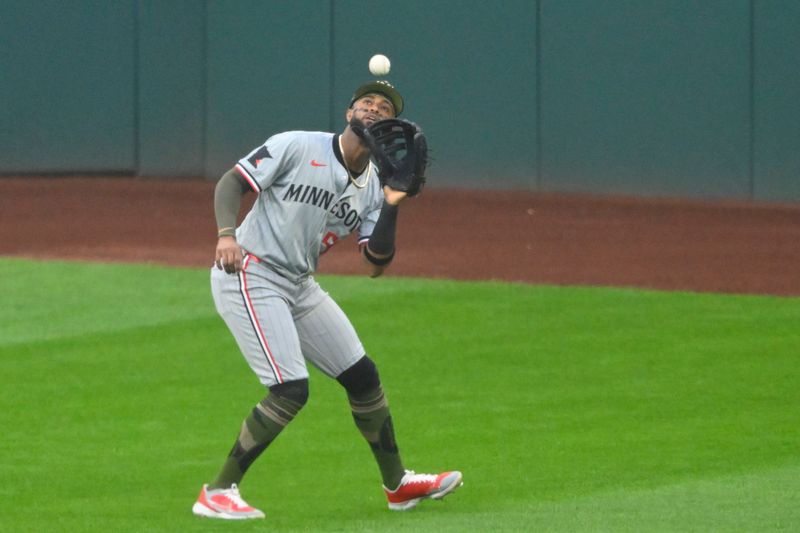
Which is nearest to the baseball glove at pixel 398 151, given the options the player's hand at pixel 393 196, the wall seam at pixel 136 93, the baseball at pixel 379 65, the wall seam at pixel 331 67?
the player's hand at pixel 393 196

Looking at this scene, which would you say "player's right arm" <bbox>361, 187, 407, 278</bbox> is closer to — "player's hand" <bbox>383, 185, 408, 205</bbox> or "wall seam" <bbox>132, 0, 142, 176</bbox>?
"player's hand" <bbox>383, 185, 408, 205</bbox>

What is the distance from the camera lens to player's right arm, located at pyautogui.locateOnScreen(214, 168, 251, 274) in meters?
6.31

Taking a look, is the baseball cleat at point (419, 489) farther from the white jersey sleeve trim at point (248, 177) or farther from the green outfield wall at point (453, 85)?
the green outfield wall at point (453, 85)

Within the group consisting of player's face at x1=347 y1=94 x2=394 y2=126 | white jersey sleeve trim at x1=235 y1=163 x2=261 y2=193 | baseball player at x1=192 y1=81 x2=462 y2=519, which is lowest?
baseball player at x1=192 y1=81 x2=462 y2=519

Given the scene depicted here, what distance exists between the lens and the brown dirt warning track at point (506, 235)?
14648 millimetres

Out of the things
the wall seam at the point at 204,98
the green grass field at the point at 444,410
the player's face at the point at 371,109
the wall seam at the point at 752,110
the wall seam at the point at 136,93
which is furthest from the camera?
the wall seam at the point at 204,98

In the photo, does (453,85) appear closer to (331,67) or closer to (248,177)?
(331,67)

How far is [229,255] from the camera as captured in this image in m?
6.30

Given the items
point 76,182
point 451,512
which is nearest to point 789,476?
point 451,512

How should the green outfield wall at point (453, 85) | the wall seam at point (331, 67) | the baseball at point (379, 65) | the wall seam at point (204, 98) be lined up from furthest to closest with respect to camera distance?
1. the wall seam at point (204, 98)
2. the wall seam at point (331, 67)
3. the green outfield wall at point (453, 85)
4. the baseball at point (379, 65)

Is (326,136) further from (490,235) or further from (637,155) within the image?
(637,155)

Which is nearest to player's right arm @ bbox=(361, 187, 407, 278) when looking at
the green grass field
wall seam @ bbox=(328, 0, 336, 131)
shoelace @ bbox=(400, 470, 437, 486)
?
shoelace @ bbox=(400, 470, 437, 486)

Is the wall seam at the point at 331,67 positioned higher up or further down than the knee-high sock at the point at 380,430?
higher up

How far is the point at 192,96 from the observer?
76.4 ft
